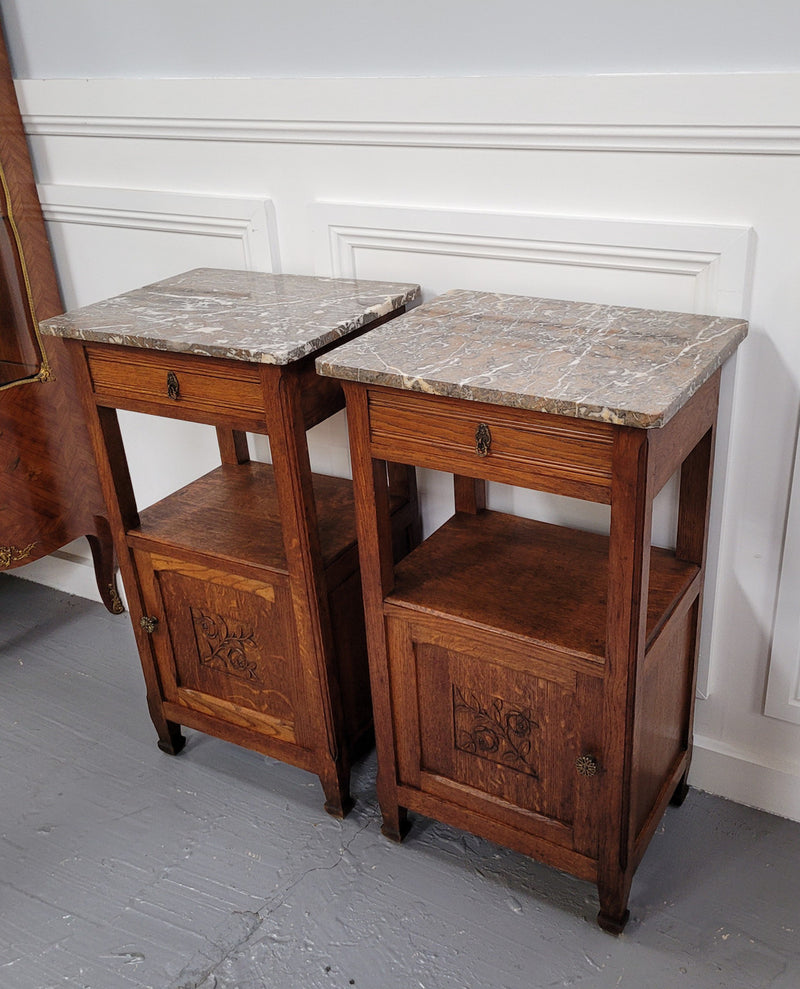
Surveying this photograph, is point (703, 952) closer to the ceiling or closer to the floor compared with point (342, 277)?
closer to the floor

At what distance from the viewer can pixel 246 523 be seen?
191cm

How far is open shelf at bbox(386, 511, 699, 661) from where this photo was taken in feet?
4.96

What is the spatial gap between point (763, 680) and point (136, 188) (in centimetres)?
169

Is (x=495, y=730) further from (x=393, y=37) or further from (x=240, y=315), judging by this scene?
(x=393, y=37)

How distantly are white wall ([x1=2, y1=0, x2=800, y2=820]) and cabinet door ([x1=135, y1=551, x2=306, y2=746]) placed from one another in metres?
0.45

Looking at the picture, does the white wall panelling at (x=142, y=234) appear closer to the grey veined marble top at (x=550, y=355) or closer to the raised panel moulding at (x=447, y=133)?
the raised panel moulding at (x=447, y=133)

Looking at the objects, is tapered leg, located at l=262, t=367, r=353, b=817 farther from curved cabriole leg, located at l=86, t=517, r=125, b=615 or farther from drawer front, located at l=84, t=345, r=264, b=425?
curved cabriole leg, located at l=86, t=517, r=125, b=615

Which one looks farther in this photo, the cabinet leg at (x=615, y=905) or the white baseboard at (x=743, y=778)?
the white baseboard at (x=743, y=778)

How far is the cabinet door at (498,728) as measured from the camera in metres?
1.51

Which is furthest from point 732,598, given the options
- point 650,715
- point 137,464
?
point 137,464

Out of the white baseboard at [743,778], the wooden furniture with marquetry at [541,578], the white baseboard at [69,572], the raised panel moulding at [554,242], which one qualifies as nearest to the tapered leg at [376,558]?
the wooden furniture with marquetry at [541,578]

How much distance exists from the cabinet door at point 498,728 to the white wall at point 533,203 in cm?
43

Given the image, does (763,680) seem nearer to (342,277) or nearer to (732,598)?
(732,598)

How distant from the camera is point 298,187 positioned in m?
1.93
